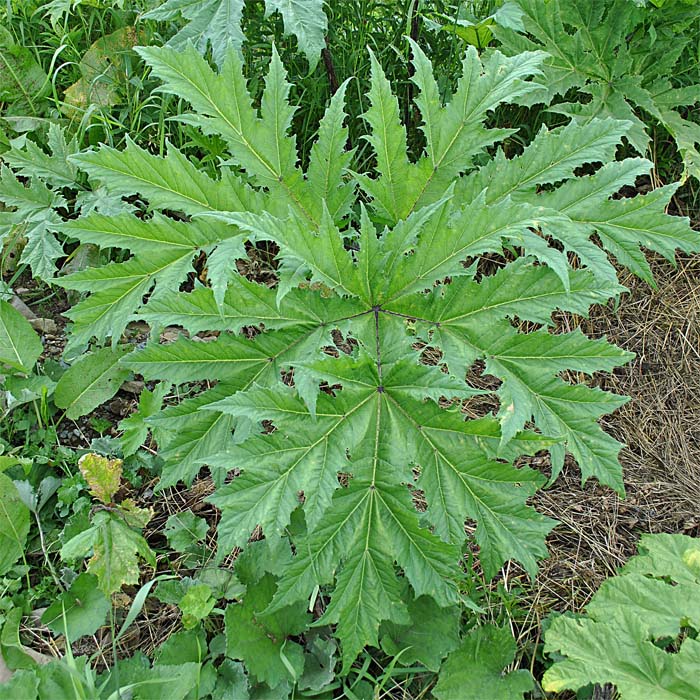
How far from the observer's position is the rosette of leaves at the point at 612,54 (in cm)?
244

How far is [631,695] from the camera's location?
63.9 inches

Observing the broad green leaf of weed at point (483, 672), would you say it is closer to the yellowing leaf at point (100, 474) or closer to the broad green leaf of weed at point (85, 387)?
the yellowing leaf at point (100, 474)

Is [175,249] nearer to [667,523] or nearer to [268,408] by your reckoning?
[268,408]

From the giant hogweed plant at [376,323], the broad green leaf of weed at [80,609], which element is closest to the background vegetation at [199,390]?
the broad green leaf of weed at [80,609]

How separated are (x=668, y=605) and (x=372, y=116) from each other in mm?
1494

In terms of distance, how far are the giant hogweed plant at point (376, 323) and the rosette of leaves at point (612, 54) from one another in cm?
59

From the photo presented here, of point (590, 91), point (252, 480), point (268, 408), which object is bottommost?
point (252, 480)

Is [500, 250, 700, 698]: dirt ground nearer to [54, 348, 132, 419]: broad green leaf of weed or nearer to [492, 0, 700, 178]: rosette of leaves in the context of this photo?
[492, 0, 700, 178]: rosette of leaves

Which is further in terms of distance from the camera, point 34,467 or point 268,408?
point 34,467

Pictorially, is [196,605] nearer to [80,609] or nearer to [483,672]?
[80,609]

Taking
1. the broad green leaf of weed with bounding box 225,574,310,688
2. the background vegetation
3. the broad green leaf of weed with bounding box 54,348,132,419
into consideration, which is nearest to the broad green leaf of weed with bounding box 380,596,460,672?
the background vegetation

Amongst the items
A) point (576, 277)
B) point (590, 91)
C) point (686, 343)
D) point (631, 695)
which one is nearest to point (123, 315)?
point (576, 277)

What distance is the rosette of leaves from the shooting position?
244 centimetres

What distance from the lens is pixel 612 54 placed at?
250 centimetres
